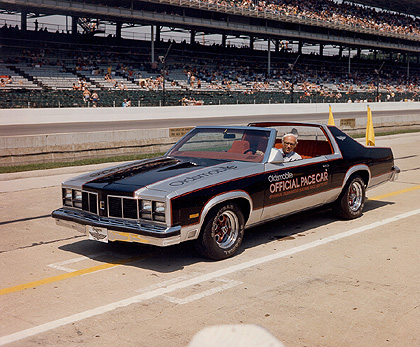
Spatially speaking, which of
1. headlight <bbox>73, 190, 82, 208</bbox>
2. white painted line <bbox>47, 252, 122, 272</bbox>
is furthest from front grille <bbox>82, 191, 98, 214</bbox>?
white painted line <bbox>47, 252, 122, 272</bbox>

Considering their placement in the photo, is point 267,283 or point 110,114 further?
point 110,114

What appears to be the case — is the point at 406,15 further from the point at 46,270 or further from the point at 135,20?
the point at 46,270

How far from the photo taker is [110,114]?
22578 mm

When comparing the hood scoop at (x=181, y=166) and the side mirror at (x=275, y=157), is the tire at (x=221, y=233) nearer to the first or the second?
the hood scoop at (x=181, y=166)

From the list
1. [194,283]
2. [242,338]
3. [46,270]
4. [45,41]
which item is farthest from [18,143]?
[45,41]

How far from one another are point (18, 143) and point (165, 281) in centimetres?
1154

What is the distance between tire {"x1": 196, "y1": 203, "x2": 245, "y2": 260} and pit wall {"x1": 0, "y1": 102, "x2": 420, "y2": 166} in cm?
1099

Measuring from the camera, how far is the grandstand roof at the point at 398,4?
64.0 m

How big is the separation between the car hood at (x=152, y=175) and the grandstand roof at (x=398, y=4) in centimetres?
6136

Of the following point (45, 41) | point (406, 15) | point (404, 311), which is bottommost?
point (404, 311)

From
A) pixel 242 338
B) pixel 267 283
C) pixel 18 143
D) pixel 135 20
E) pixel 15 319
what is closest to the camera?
pixel 242 338

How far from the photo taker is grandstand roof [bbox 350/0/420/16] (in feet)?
210

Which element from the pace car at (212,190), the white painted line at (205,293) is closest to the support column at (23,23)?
the pace car at (212,190)

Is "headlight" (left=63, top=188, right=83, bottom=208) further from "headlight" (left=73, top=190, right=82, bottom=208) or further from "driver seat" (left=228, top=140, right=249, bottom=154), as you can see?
"driver seat" (left=228, top=140, right=249, bottom=154)
